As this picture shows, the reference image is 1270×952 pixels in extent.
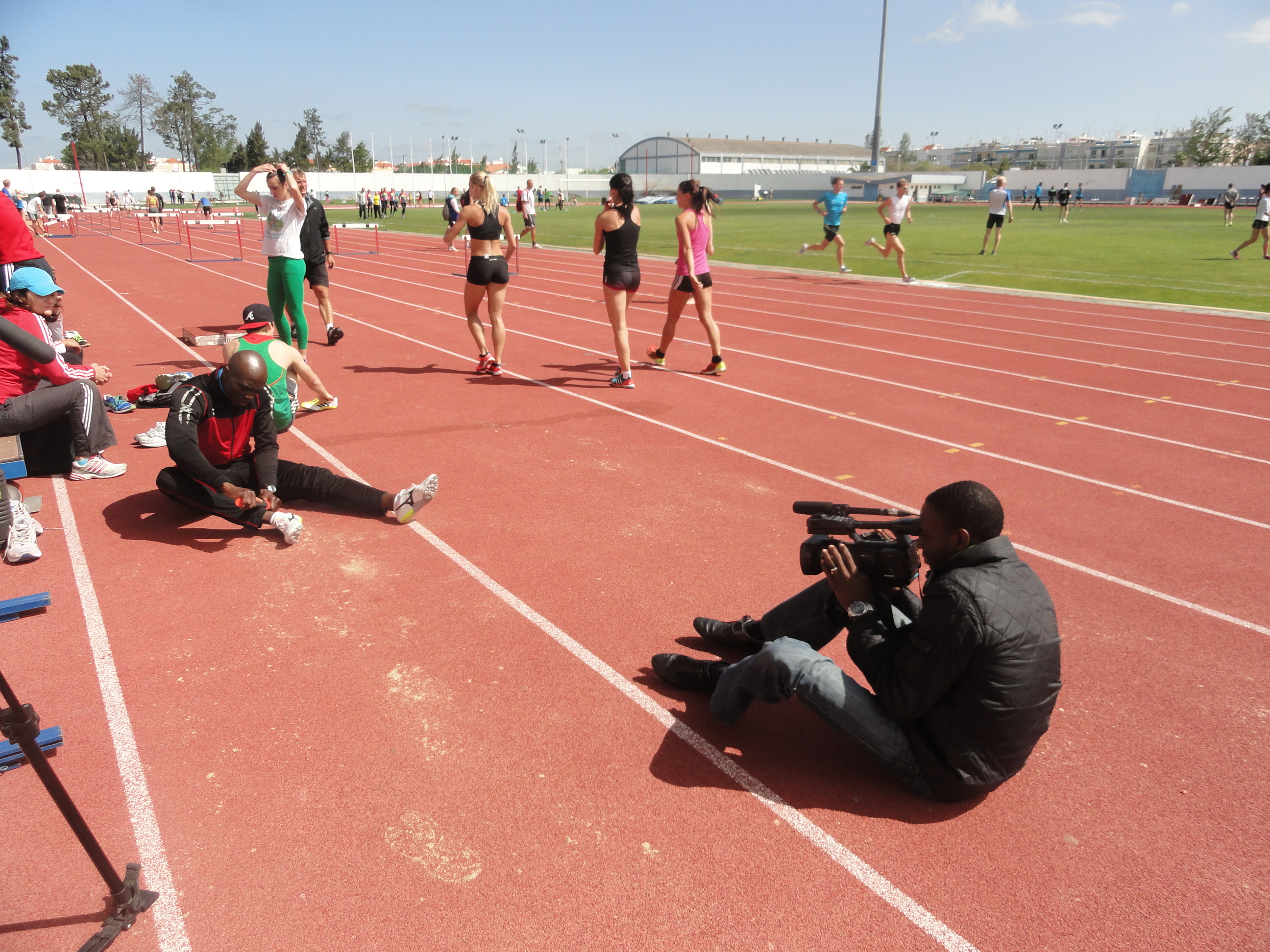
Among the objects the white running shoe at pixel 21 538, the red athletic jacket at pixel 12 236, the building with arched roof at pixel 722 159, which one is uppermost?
the building with arched roof at pixel 722 159

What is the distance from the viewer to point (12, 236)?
268 inches

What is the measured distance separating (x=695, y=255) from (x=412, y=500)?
191 inches

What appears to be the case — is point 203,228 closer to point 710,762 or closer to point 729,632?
point 729,632

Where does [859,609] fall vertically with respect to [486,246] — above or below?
below

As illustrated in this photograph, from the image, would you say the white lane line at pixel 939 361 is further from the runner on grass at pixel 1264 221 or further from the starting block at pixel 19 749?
the runner on grass at pixel 1264 221

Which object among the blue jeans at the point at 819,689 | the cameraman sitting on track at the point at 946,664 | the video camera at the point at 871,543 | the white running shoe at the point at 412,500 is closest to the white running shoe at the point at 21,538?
the white running shoe at the point at 412,500

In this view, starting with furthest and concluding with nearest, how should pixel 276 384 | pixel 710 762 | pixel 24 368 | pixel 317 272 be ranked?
1. pixel 317 272
2. pixel 24 368
3. pixel 276 384
4. pixel 710 762

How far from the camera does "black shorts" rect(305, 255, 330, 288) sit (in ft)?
31.6

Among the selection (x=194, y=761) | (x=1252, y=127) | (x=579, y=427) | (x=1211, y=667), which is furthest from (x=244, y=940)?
(x=1252, y=127)

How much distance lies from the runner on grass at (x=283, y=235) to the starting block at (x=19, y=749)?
535cm

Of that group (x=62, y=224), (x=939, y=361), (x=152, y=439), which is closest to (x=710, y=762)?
(x=152, y=439)

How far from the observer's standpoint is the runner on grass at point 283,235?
7.70 meters

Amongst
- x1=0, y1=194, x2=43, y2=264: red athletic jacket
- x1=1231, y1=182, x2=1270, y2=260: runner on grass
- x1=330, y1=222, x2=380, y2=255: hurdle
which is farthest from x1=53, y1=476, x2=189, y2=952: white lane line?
x1=1231, y1=182, x2=1270, y2=260: runner on grass

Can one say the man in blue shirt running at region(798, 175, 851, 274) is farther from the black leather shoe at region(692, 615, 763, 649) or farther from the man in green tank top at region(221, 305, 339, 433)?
the black leather shoe at region(692, 615, 763, 649)
